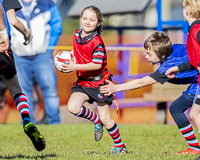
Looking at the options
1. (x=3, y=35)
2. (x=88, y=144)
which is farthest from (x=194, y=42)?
(x=88, y=144)

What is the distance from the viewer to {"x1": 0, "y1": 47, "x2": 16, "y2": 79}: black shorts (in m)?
4.72

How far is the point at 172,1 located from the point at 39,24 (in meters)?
4.29

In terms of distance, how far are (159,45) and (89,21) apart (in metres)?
1.00

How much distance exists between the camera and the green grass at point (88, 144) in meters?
5.10

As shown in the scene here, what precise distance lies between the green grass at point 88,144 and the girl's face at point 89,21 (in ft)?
Result: 5.42

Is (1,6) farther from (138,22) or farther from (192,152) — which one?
(138,22)

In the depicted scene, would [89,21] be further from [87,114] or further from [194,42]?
[194,42]

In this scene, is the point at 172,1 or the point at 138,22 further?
the point at 138,22

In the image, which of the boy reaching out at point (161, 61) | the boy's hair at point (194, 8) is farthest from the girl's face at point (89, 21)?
the boy's hair at point (194, 8)

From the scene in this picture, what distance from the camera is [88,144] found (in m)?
6.64

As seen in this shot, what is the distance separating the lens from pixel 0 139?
7.24 m

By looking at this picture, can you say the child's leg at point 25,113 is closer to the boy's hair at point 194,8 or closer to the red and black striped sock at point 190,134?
the red and black striped sock at point 190,134

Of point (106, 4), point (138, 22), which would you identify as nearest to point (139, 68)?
point (106, 4)

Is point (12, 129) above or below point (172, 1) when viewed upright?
below
